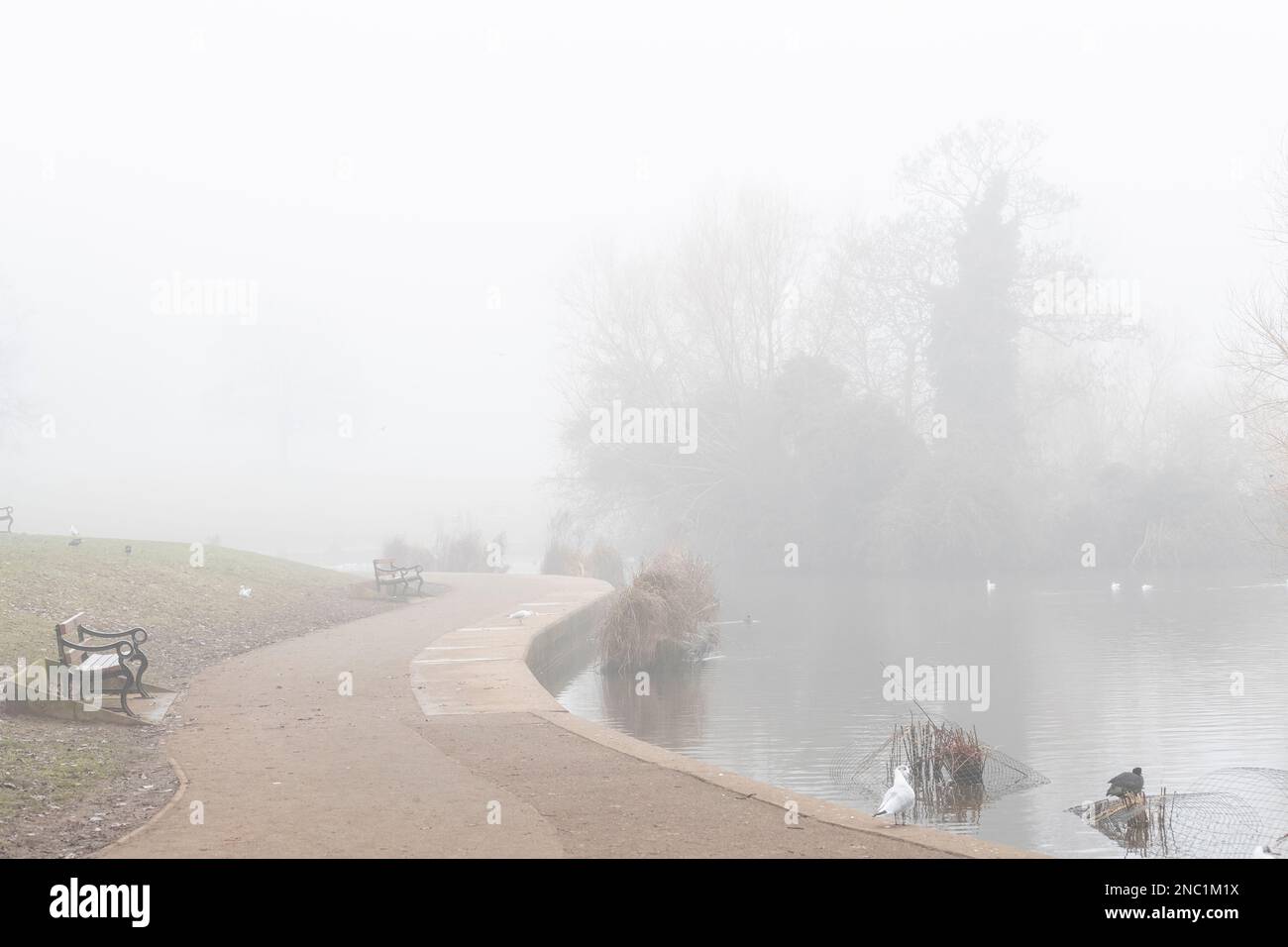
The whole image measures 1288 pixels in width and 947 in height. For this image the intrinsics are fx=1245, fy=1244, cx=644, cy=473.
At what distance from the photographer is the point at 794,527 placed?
5244 centimetres

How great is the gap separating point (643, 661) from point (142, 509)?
2426 inches

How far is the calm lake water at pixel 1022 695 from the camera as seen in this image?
1405cm

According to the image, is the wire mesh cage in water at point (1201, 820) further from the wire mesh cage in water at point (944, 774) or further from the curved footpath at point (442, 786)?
the curved footpath at point (442, 786)

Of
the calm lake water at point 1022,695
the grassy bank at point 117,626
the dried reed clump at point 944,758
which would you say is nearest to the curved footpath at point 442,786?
the grassy bank at point 117,626

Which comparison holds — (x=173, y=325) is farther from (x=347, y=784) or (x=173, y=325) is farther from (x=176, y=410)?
(x=347, y=784)

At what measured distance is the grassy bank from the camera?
9242 millimetres

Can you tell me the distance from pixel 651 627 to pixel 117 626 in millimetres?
8689

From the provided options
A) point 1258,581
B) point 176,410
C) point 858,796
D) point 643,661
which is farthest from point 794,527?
point 176,410

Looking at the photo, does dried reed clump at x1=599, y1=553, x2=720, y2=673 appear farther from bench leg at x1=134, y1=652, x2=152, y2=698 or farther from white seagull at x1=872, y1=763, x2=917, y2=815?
white seagull at x1=872, y1=763, x2=917, y2=815

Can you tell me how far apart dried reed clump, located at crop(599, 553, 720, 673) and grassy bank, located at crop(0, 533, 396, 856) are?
17.9ft

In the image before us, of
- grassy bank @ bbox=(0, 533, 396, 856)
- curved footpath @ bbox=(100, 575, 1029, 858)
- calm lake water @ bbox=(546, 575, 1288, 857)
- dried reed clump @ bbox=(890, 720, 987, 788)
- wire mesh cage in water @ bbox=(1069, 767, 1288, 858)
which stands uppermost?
grassy bank @ bbox=(0, 533, 396, 856)

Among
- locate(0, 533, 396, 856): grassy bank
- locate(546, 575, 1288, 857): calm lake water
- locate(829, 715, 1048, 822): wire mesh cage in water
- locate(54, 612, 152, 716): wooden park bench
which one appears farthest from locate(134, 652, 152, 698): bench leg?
locate(829, 715, 1048, 822): wire mesh cage in water

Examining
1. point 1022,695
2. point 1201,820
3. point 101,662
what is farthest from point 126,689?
point 1022,695

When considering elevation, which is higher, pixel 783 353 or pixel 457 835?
pixel 783 353
